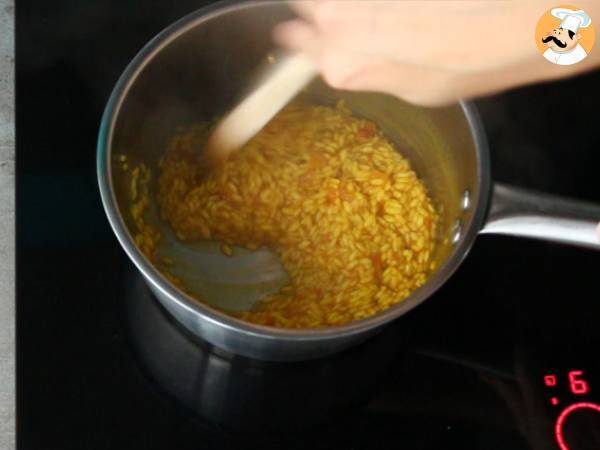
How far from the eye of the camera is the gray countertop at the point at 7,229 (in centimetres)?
86

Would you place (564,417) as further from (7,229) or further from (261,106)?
(7,229)

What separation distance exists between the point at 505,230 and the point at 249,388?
35cm

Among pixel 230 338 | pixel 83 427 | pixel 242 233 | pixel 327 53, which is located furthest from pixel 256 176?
pixel 83 427

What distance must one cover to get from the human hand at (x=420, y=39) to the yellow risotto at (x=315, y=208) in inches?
5.0

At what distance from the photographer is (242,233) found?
1.01m

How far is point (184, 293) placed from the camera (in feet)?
2.38

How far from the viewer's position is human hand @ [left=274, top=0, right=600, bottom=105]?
0.94 metres

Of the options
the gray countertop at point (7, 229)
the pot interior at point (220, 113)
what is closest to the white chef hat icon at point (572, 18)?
the pot interior at point (220, 113)

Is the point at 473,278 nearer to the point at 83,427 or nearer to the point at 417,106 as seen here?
the point at 417,106

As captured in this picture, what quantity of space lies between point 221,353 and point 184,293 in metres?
0.17

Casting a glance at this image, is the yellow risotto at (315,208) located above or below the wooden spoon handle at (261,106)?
below

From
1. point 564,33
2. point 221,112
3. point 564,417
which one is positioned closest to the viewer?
point 564,417

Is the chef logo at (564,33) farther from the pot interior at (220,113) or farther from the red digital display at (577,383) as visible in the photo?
the red digital display at (577,383)

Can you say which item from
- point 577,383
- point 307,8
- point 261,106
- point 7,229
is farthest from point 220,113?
point 577,383
